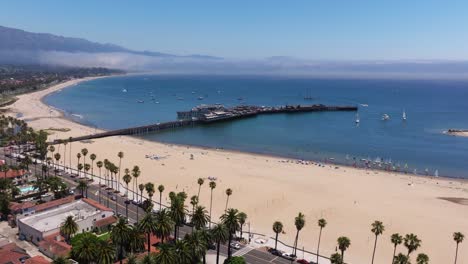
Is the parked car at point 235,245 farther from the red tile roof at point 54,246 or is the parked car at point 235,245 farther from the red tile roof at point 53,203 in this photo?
the red tile roof at point 53,203

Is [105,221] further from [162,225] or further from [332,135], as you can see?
[332,135]

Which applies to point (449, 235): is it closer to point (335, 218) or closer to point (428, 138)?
point (335, 218)

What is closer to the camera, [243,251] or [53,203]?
[243,251]

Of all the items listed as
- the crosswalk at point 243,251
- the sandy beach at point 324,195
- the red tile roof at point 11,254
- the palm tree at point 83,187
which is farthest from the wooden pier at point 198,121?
the crosswalk at point 243,251

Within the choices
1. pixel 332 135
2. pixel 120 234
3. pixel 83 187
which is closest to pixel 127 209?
pixel 83 187

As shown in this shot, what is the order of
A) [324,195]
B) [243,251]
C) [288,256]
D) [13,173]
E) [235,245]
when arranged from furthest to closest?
[13,173] < [324,195] < [235,245] < [243,251] < [288,256]

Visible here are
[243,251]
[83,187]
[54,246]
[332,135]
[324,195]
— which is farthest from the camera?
[332,135]
